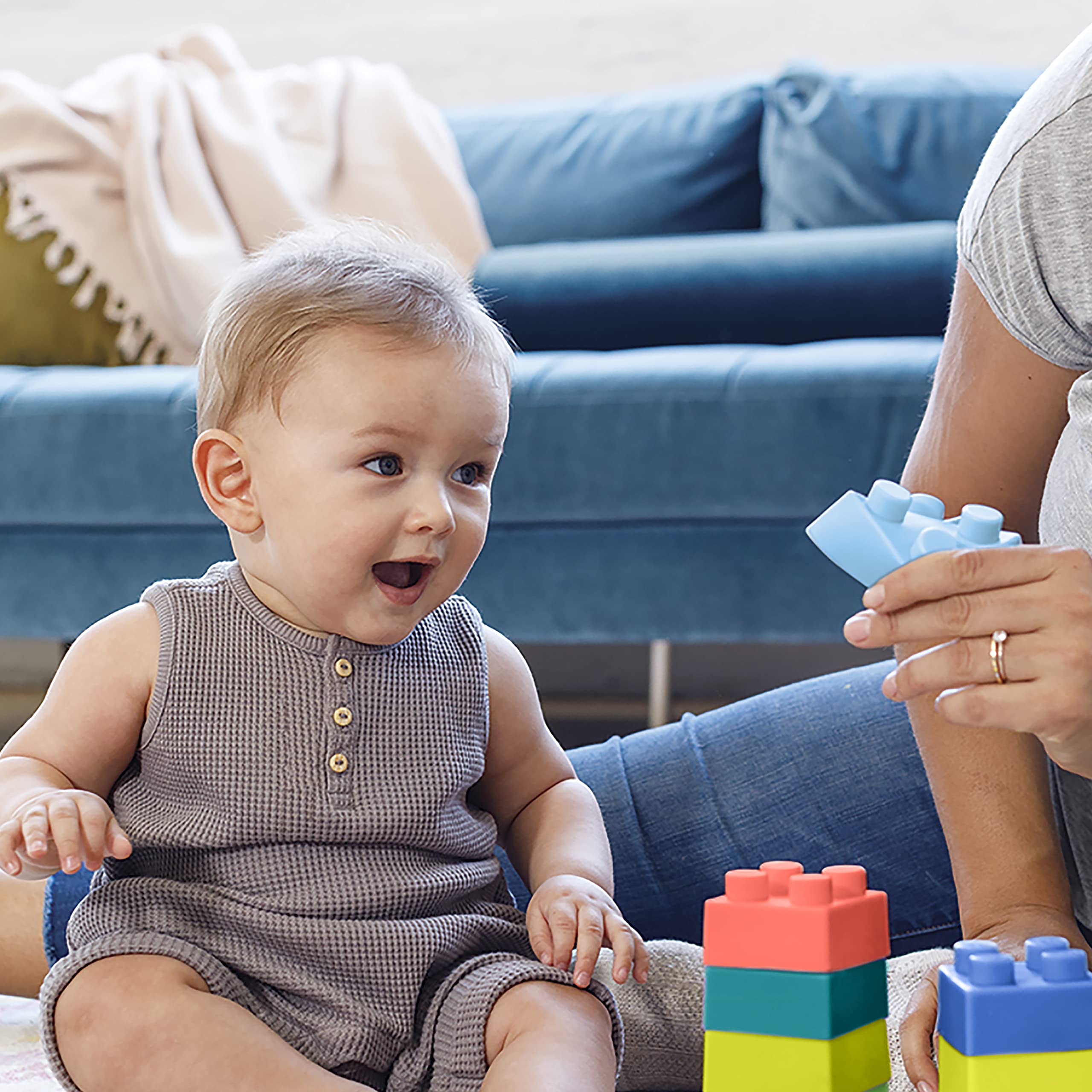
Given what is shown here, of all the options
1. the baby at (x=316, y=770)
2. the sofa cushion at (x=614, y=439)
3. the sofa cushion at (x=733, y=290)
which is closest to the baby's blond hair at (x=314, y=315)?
the baby at (x=316, y=770)

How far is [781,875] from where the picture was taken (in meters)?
0.56

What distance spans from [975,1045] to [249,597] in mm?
472

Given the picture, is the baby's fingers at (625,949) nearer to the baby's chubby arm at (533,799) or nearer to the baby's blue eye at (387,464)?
the baby's chubby arm at (533,799)

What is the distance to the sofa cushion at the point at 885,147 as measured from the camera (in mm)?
2174

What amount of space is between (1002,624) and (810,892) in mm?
127

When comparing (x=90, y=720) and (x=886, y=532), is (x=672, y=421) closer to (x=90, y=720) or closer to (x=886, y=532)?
(x=90, y=720)

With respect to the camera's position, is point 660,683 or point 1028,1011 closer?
point 1028,1011

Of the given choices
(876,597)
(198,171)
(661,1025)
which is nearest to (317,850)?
(661,1025)

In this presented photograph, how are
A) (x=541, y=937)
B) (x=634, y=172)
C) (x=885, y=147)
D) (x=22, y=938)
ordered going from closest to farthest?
1. (x=541, y=937)
2. (x=22, y=938)
3. (x=885, y=147)
4. (x=634, y=172)

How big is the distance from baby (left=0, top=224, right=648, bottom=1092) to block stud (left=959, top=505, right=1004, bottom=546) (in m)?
0.28

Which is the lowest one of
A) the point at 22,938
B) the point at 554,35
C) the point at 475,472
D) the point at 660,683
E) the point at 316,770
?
the point at 660,683

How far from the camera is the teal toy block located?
1.70ft

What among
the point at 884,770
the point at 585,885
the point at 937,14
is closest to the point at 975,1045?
the point at 585,885

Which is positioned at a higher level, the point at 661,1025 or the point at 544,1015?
the point at 544,1015
